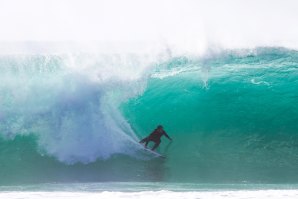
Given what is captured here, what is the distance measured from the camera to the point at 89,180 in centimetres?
1153

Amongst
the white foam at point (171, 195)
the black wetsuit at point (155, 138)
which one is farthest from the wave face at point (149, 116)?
the white foam at point (171, 195)

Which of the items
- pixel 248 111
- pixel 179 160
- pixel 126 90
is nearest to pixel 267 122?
pixel 248 111

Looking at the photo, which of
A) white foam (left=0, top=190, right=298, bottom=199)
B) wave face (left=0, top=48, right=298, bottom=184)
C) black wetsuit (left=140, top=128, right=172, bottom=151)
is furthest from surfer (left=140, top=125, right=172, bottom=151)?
white foam (left=0, top=190, right=298, bottom=199)

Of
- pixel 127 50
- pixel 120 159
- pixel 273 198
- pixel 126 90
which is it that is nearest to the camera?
pixel 273 198

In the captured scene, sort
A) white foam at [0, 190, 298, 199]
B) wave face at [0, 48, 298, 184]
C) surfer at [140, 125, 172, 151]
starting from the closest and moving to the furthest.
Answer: white foam at [0, 190, 298, 199]
wave face at [0, 48, 298, 184]
surfer at [140, 125, 172, 151]

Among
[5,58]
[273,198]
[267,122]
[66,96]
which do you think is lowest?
[273,198]

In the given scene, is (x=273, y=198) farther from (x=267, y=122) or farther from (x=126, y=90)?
(x=126, y=90)

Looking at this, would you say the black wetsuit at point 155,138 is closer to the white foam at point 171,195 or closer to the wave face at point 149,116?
the wave face at point 149,116

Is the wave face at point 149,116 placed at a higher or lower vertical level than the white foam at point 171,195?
higher

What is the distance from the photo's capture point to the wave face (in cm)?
1217

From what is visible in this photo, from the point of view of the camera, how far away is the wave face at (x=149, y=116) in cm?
1217

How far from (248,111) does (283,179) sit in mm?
3727

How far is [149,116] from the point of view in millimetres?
14750

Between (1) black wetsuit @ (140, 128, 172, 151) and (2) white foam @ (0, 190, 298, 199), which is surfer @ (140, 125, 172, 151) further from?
(2) white foam @ (0, 190, 298, 199)
